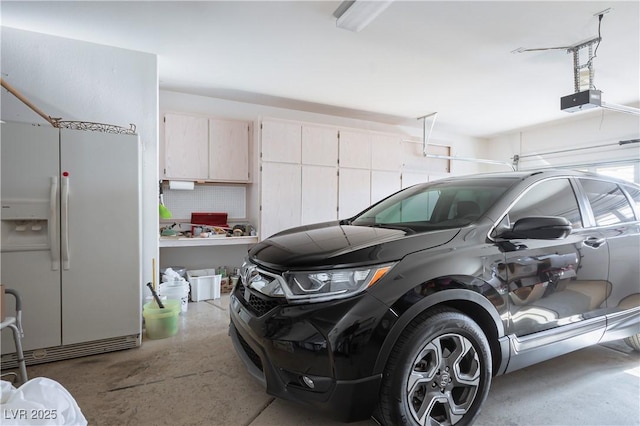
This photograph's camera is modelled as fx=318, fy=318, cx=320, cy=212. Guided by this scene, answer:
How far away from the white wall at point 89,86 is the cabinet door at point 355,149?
2754mm

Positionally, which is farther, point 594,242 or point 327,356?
point 594,242

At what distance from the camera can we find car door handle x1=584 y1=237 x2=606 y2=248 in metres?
1.98

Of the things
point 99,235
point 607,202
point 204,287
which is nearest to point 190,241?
point 204,287

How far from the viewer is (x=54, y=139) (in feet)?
7.58

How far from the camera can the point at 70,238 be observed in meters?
2.37

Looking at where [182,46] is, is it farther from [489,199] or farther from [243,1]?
[489,199]

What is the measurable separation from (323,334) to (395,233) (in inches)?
27.0

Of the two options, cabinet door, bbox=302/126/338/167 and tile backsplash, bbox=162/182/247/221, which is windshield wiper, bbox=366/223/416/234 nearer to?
cabinet door, bbox=302/126/338/167

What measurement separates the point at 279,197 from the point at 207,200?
1.06 m

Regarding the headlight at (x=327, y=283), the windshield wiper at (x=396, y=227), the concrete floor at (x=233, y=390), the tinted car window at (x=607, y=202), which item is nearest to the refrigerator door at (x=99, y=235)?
the concrete floor at (x=233, y=390)

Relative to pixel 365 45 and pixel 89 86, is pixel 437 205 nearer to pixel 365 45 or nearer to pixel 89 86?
pixel 365 45

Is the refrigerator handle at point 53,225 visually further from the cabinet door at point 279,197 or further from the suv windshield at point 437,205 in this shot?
the cabinet door at point 279,197

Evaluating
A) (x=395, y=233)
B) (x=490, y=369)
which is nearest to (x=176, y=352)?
(x=395, y=233)

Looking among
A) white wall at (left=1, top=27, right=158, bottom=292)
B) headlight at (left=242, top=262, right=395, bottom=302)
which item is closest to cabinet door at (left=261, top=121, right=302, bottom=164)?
white wall at (left=1, top=27, right=158, bottom=292)
